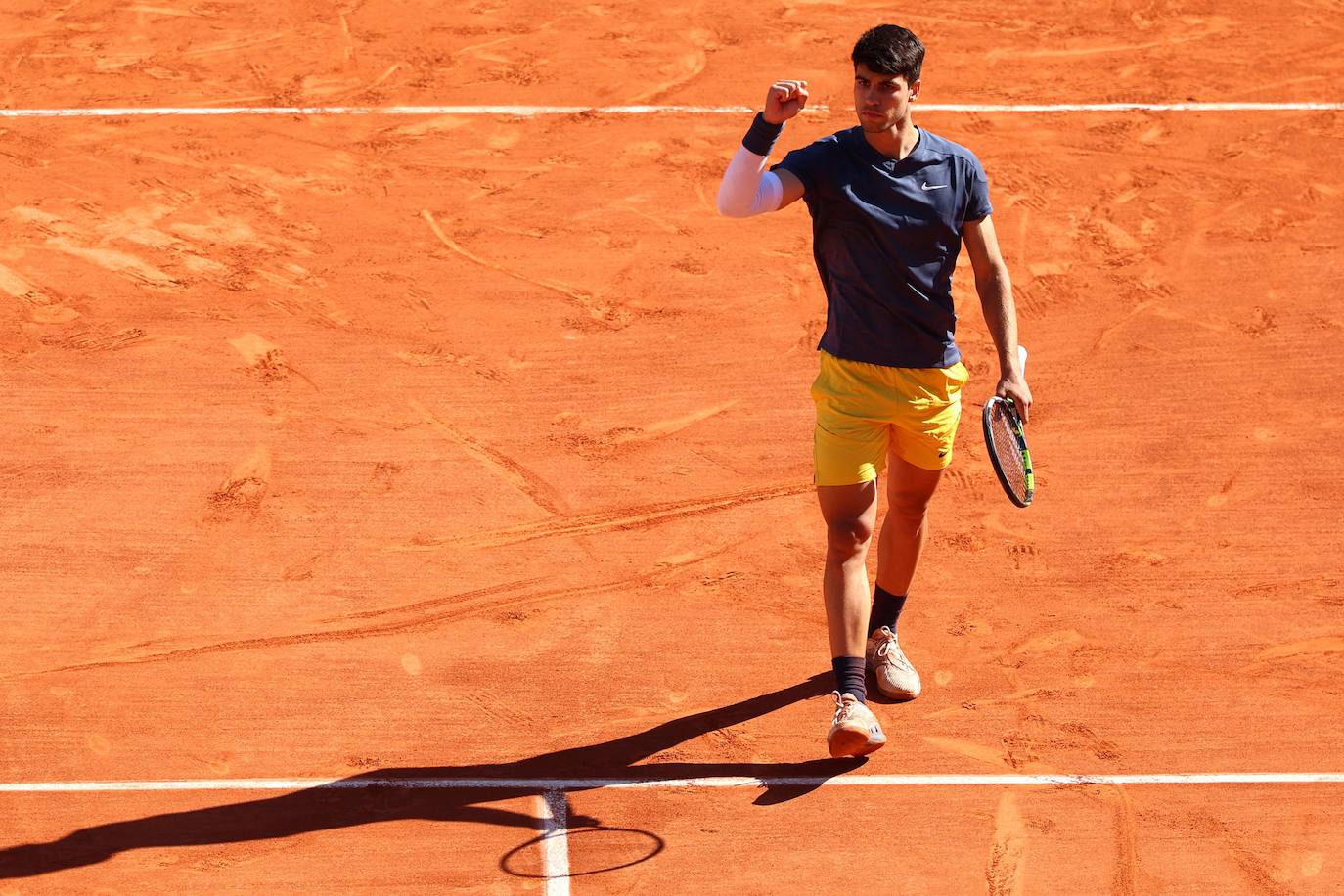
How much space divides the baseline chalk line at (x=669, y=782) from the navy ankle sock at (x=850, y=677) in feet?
1.45

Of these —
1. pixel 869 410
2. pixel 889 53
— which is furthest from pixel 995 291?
pixel 889 53

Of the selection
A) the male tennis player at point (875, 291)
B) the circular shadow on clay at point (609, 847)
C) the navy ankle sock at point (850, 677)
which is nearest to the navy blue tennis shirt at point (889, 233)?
the male tennis player at point (875, 291)

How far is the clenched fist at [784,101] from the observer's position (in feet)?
15.7

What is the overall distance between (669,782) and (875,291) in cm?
196

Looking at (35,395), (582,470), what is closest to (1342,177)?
(582,470)

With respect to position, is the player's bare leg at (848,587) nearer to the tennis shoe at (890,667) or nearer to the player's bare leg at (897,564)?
the player's bare leg at (897,564)

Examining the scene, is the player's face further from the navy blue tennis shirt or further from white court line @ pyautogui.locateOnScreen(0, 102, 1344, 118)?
white court line @ pyautogui.locateOnScreen(0, 102, 1344, 118)

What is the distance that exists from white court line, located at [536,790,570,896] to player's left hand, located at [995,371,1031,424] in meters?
2.15

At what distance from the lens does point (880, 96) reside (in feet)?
16.3

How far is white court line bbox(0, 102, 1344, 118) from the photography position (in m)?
10.0

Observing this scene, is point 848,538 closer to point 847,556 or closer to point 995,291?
point 847,556

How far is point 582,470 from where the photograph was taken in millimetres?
7211

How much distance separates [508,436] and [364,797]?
7.71 ft

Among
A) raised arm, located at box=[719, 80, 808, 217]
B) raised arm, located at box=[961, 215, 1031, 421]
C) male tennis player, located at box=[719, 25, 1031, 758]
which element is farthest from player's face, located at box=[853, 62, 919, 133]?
raised arm, located at box=[961, 215, 1031, 421]
